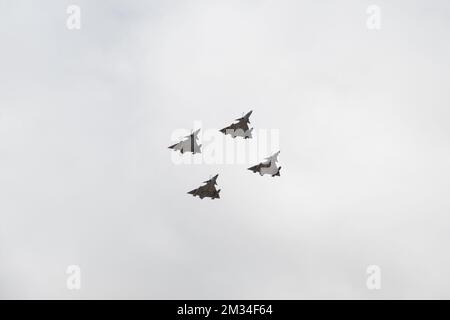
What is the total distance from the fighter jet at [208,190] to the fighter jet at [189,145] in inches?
253

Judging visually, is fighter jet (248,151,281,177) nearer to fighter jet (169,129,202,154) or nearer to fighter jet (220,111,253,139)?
fighter jet (220,111,253,139)

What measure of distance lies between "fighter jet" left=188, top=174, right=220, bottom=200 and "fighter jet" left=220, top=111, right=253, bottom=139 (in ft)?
29.6

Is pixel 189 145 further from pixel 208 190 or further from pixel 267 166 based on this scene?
pixel 267 166

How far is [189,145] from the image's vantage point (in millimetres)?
126562

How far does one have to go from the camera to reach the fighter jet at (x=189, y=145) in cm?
12644

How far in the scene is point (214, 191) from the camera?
411 feet

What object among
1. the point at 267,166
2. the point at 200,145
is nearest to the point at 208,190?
the point at 200,145
